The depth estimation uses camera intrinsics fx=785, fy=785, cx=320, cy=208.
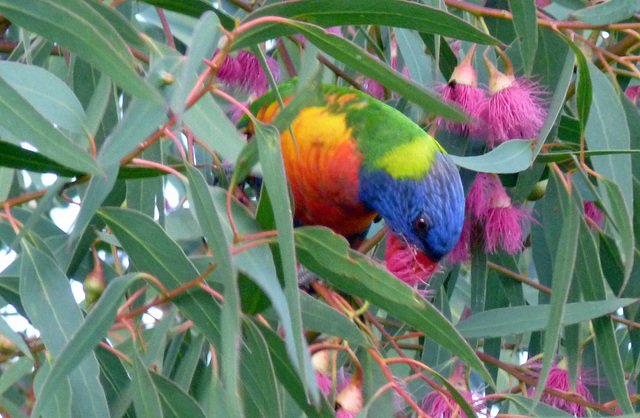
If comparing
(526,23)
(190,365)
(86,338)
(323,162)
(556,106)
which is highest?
(526,23)

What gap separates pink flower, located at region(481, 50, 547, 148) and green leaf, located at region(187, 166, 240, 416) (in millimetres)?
653

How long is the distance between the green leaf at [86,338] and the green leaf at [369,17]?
31cm

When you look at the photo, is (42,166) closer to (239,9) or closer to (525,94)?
(239,9)

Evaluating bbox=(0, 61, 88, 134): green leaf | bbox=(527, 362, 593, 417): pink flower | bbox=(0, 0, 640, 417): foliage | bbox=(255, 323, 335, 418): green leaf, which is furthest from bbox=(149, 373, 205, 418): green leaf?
bbox=(527, 362, 593, 417): pink flower

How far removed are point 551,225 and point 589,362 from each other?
302mm

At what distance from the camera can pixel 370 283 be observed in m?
0.94

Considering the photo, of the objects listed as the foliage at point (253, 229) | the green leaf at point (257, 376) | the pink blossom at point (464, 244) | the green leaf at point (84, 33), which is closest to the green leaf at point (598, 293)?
the foliage at point (253, 229)

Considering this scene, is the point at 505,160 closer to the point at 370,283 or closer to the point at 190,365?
the point at 370,283

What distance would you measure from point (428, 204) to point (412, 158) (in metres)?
0.09

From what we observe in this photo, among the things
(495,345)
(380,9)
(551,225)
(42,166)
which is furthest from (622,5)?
(42,166)

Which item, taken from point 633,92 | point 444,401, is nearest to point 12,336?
point 444,401

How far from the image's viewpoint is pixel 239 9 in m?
1.39

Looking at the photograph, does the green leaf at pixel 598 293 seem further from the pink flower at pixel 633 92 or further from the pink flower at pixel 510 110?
the pink flower at pixel 633 92

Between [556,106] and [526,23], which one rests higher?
[526,23]
